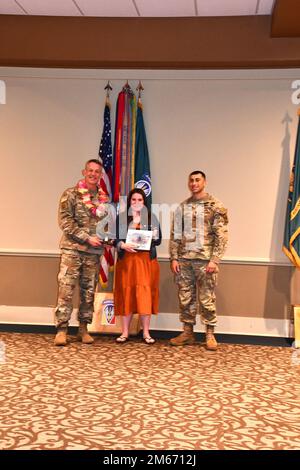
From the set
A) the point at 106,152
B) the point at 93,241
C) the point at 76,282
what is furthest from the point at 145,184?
the point at 76,282

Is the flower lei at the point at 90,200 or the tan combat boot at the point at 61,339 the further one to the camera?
the flower lei at the point at 90,200

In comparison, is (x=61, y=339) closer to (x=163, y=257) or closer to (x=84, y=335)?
(x=84, y=335)

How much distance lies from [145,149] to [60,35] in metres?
→ 1.46

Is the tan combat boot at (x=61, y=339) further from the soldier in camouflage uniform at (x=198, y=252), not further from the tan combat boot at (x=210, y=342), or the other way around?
the tan combat boot at (x=210, y=342)

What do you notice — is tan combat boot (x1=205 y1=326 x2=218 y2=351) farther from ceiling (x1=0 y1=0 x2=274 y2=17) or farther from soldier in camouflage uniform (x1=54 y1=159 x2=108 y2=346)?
ceiling (x1=0 y1=0 x2=274 y2=17)

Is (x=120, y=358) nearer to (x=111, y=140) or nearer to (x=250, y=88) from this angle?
(x=111, y=140)

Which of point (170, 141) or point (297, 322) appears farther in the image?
point (170, 141)

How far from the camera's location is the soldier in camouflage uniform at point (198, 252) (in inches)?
186

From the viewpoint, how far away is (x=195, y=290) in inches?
191

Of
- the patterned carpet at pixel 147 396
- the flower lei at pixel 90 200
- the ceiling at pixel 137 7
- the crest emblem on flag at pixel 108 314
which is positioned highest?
the ceiling at pixel 137 7

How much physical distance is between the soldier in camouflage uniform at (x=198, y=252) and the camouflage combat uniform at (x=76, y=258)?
81cm

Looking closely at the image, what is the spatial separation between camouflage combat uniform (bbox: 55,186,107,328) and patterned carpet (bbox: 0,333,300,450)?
355 millimetres

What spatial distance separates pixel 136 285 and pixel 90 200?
36.8 inches

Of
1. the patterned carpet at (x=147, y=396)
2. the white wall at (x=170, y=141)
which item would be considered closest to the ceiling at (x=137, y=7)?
the white wall at (x=170, y=141)
